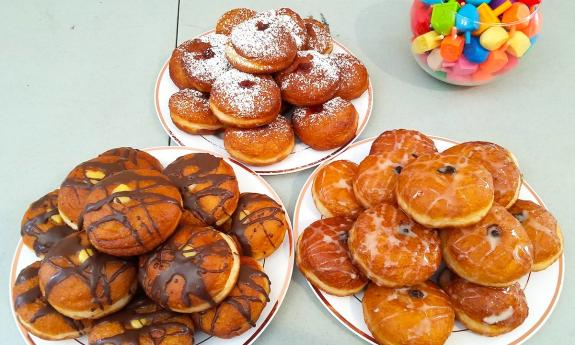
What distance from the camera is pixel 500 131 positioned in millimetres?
2117

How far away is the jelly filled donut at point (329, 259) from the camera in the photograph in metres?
1.46

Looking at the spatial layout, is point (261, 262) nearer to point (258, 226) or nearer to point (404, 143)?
point (258, 226)

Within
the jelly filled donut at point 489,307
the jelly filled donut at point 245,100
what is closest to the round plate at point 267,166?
the jelly filled donut at point 245,100

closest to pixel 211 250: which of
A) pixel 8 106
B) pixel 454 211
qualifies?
pixel 454 211

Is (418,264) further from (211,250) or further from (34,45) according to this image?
(34,45)

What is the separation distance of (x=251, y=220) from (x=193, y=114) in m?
0.59

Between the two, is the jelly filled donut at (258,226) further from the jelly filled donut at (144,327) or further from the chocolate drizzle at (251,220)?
the jelly filled donut at (144,327)

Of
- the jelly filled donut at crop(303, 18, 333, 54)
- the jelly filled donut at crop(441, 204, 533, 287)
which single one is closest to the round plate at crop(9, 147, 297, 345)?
the jelly filled donut at crop(441, 204, 533, 287)

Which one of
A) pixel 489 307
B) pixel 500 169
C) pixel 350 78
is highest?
pixel 350 78

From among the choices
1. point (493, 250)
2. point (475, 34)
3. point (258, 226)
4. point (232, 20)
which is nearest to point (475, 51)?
point (475, 34)

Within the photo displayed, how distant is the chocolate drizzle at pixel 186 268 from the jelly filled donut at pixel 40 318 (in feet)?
0.89

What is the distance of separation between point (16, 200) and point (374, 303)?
1.49 meters

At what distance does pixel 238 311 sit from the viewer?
4.41ft

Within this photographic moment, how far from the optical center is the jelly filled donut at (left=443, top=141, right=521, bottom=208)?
1484mm
